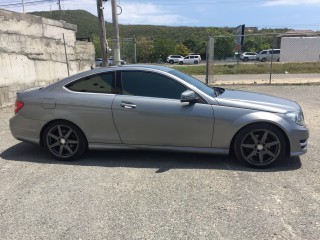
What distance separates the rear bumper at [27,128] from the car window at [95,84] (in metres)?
0.78

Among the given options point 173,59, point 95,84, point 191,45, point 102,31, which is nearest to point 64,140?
point 95,84

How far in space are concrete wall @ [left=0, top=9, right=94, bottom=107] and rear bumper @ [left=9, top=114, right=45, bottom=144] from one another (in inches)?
190

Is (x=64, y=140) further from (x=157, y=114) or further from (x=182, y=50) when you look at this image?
(x=182, y=50)

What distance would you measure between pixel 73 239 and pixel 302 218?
2.23m

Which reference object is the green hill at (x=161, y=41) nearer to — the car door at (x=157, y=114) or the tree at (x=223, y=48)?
the tree at (x=223, y=48)

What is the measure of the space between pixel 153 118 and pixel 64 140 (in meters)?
1.48

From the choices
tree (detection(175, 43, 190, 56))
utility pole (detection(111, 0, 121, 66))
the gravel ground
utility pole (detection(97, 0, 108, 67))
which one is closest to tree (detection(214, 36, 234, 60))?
tree (detection(175, 43, 190, 56))

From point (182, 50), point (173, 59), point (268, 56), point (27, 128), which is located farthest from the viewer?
point (182, 50)

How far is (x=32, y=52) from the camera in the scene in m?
11.3

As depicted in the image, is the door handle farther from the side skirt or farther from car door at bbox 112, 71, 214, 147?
the side skirt

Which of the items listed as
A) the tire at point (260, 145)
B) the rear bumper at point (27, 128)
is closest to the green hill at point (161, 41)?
the rear bumper at point (27, 128)

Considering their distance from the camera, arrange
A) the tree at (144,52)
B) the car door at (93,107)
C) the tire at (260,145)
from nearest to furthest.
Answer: the tire at (260,145) → the car door at (93,107) → the tree at (144,52)

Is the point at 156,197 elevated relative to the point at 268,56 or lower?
elevated

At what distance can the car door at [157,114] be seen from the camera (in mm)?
4855
